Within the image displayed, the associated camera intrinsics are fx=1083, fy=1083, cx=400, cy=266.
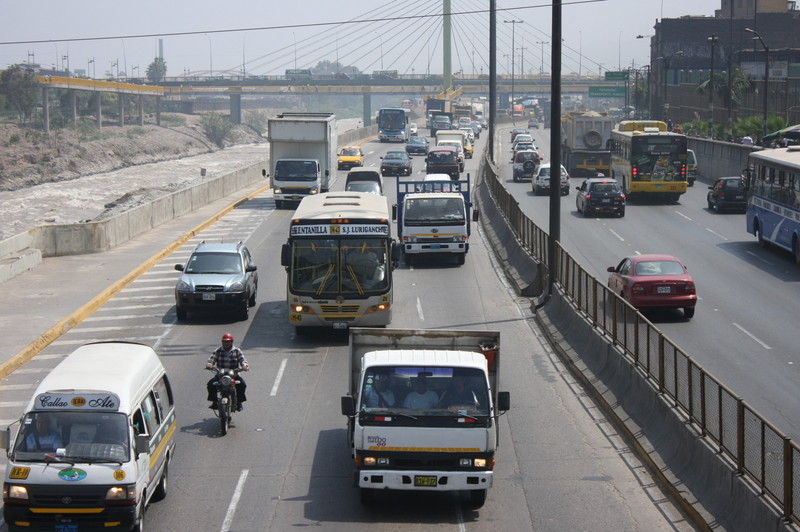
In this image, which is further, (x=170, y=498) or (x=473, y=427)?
(x=170, y=498)

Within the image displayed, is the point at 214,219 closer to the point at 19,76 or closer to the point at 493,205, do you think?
the point at 493,205

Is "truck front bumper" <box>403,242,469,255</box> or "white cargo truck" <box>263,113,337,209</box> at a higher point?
"white cargo truck" <box>263,113,337,209</box>

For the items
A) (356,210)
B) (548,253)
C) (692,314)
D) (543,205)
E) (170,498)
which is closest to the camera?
(170,498)

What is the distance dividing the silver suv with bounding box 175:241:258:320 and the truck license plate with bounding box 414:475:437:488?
44.8 ft

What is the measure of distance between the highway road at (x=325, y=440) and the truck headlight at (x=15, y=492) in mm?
1924

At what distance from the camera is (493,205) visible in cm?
4616

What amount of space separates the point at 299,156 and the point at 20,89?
338 ft

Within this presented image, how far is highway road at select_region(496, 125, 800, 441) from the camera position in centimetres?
2069

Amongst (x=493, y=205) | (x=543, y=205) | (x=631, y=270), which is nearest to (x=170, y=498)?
(x=631, y=270)

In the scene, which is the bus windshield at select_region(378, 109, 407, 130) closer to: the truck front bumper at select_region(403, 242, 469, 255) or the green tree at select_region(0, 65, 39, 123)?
the green tree at select_region(0, 65, 39, 123)

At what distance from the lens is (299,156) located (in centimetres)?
5284

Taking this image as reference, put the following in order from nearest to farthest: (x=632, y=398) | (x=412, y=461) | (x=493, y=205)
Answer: (x=412, y=461) → (x=632, y=398) → (x=493, y=205)

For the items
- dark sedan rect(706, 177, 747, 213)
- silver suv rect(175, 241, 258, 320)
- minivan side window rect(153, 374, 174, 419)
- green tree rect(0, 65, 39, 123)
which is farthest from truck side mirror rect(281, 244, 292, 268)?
green tree rect(0, 65, 39, 123)

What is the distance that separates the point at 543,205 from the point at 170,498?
131 feet
